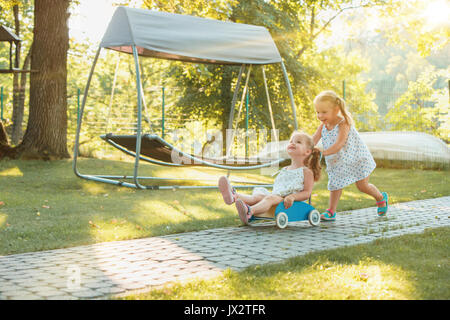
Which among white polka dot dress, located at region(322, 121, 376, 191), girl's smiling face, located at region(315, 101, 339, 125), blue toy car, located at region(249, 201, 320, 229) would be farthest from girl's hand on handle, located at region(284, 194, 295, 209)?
girl's smiling face, located at region(315, 101, 339, 125)

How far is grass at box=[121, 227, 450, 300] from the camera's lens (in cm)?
245

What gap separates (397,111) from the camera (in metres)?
15.9

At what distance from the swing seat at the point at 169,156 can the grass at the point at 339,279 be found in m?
3.23

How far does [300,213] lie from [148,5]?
8.02 m

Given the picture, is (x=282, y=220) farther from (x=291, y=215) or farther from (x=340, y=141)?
(x=340, y=141)

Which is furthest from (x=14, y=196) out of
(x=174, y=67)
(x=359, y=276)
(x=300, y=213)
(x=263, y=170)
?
(x=174, y=67)

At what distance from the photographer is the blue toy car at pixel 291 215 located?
4375 mm

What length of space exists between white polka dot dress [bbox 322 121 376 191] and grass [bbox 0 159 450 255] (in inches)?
29.3

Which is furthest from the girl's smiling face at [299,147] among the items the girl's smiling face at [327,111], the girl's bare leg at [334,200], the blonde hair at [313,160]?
the girl's bare leg at [334,200]

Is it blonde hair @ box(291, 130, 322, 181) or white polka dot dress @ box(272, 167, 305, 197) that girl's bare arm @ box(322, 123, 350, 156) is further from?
white polka dot dress @ box(272, 167, 305, 197)

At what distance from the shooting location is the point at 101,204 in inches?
227

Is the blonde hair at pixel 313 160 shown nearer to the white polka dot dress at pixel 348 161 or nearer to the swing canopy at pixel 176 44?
the white polka dot dress at pixel 348 161

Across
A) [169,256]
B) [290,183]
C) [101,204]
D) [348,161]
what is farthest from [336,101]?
[101,204]

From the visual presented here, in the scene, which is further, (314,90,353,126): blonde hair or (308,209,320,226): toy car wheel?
(314,90,353,126): blonde hair
